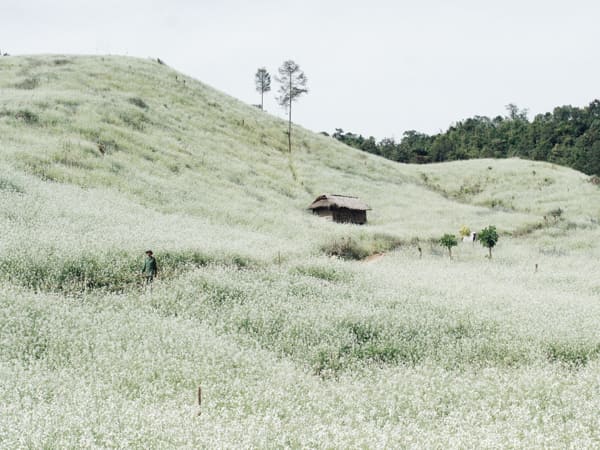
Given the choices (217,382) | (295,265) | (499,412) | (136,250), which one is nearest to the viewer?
(499,412)

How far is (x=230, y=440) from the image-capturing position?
5383mm

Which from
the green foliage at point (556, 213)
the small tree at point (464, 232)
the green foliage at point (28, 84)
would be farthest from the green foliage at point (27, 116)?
the green foliage at point (556, 213)

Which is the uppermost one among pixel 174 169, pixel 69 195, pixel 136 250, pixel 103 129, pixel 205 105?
pixel 205 105

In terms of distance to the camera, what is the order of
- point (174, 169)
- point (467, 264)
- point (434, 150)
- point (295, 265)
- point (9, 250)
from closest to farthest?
point (9, 250) → point (295, 265) → point (467, 264) → point (174, 169) → point (434, 150)

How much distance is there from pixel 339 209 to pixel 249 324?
1122 inches

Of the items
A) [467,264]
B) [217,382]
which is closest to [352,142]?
[467,264]

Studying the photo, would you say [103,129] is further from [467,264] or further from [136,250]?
[467,264]

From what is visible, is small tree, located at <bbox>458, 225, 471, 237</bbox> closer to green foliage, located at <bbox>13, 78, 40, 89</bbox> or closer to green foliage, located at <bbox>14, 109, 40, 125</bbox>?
green foliage, located at <bbox>14, 109, 40, 125</bbox>

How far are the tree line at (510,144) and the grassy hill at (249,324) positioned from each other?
6815cm

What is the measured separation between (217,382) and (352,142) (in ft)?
350

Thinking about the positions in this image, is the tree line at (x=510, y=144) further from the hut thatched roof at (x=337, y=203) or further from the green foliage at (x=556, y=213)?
the hut thatched roof at (x=337, y=203)

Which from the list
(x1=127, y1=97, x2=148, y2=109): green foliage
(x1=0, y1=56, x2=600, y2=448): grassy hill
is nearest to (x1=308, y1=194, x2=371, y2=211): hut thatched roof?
(x1=0, y1=56, x2=600, y2=448): grassy hill

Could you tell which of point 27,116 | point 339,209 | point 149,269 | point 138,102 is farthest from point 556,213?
point 27,116

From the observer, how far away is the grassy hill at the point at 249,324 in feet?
20.8
